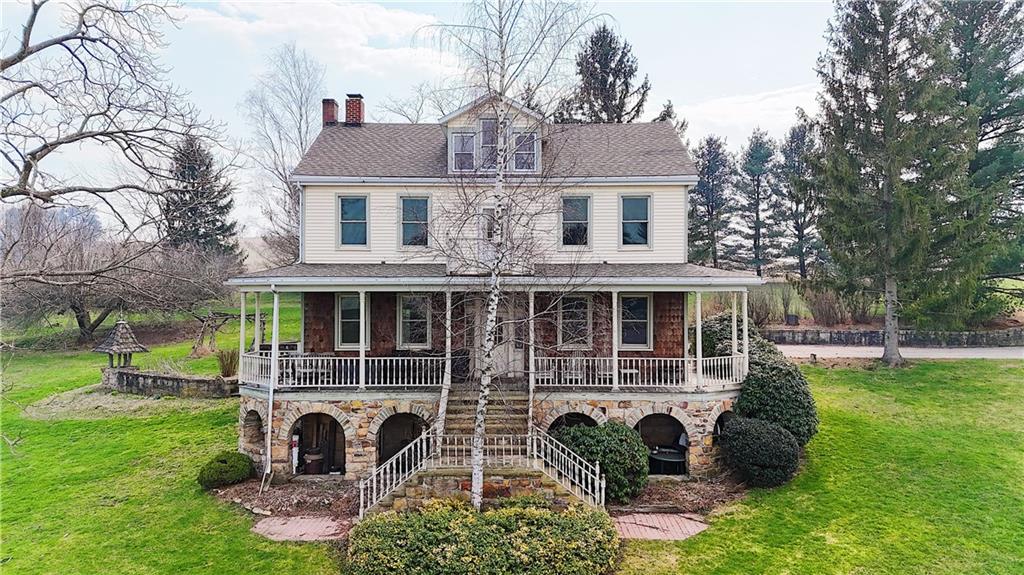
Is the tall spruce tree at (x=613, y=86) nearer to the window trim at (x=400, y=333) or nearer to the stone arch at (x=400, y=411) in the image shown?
the window trim at (x=400, y=333)

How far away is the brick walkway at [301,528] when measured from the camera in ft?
34.4

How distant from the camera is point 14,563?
980 centimetres

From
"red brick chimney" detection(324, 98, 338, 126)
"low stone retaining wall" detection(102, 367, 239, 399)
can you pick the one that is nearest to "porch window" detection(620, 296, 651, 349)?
"red brick chimney" detection(324, 98, 338, 126)

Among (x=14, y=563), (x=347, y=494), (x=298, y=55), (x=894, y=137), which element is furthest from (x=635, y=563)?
(x=298, y=55)

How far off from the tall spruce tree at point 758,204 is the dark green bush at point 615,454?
1364 inches

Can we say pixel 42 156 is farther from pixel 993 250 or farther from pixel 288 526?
pixel 993 250

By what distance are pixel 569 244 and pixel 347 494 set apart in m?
8.66

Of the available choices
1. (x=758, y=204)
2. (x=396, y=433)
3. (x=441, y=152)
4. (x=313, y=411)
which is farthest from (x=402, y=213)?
(x=758, y=204)

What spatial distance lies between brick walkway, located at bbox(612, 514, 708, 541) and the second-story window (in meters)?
8.96

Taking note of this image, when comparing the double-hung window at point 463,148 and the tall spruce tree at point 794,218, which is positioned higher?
the tall spruce tree at point 794,218

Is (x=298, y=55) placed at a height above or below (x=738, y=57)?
above

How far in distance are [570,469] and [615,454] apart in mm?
1052

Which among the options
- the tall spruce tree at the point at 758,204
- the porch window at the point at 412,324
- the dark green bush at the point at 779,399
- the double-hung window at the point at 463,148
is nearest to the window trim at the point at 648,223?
the dark green bush at the point at 779,399

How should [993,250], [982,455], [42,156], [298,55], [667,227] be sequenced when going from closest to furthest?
1. [42,156]
2. [982,455]
3. [667,227]
4. [993,250]
5. [298,55]
